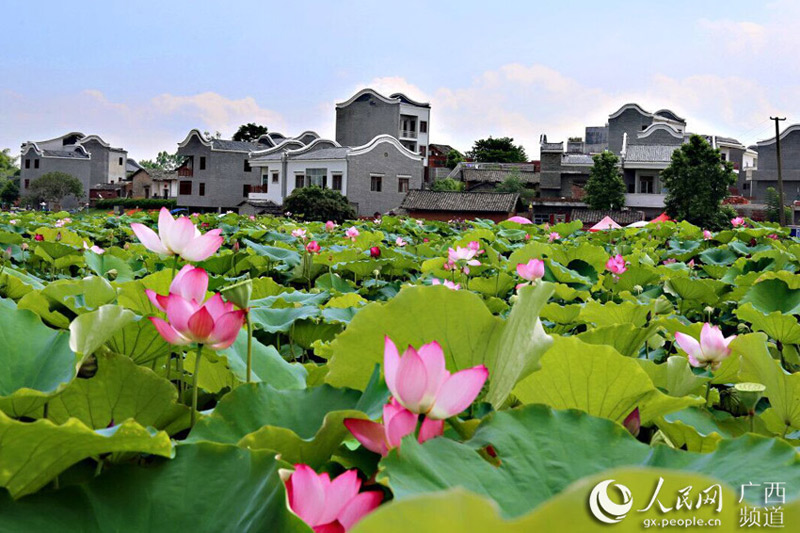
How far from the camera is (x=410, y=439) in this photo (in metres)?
0.44

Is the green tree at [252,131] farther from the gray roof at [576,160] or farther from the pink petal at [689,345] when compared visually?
the pink petal at [689,345]

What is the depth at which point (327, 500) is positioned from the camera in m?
0.42

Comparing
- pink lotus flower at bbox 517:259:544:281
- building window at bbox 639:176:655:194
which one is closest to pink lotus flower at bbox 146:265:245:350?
pink lotus flower at bbox 517:259:544:281

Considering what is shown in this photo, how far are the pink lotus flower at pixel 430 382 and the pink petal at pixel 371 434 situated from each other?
0.12 ft

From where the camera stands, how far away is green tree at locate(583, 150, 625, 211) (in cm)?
2492

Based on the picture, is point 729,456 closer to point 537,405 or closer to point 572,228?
point 537,405

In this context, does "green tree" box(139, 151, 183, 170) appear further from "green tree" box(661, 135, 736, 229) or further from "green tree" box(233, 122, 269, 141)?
"green tree" box(661, 135, 736, 229)

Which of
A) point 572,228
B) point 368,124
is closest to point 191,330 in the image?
point 572,228

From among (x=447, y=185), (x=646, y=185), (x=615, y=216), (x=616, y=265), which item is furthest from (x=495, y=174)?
(x=616, y=265)

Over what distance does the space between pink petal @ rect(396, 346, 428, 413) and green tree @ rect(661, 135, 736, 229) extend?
21.4 meters

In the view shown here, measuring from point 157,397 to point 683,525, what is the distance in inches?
18.9

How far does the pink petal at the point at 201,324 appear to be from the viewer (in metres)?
0.61

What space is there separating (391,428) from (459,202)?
2346 centimetres

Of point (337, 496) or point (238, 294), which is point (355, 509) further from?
point (238, 294)
